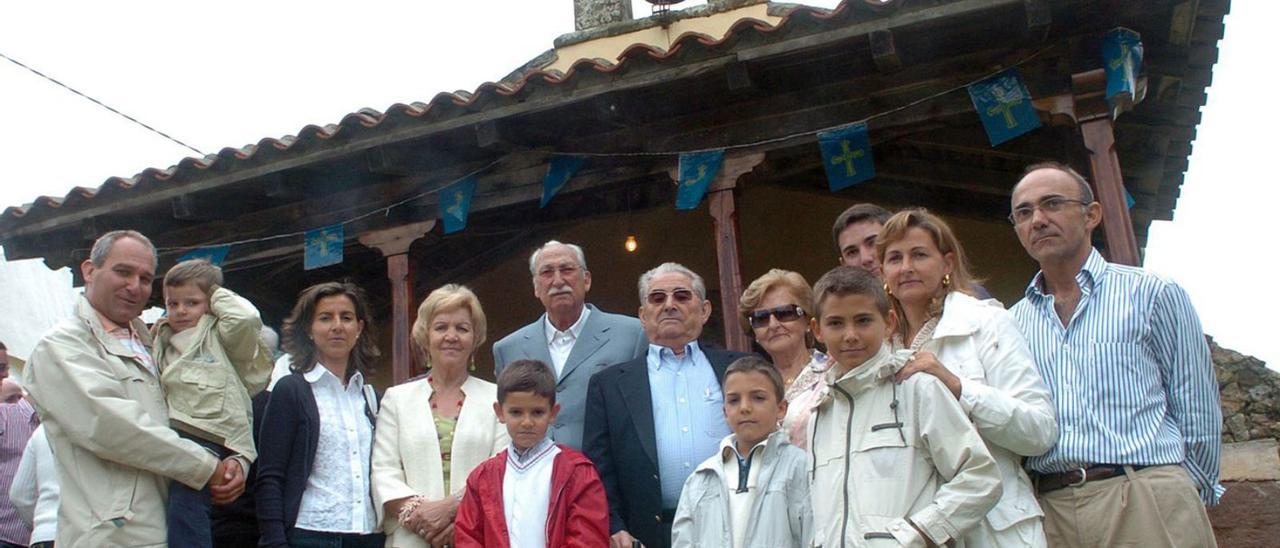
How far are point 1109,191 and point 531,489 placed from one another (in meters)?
3.46

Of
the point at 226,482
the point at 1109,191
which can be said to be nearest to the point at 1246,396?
the point at 1109,191

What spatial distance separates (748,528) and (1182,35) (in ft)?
13.1

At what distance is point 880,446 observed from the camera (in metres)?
3.11

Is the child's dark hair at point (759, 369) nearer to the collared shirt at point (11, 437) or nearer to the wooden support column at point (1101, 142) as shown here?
the wooden support column at point (1101, 142)

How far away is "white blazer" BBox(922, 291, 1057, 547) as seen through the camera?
306 cm

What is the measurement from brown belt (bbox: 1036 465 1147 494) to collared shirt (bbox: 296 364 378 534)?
2358mm

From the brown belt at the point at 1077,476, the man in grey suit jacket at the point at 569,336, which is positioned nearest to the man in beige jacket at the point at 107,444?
the man in grey suit jacket at the point at 569,336

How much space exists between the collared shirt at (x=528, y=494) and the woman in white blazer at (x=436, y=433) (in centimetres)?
28

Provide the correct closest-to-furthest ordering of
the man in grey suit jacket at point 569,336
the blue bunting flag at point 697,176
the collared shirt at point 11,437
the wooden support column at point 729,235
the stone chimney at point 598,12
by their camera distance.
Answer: the man in grey suit jacket at point 569,336, the collared shirt at point 11,437, the wooden support column at point 729,235, the blue bunting flag at point 697,176, the stone chimney at point 598,12

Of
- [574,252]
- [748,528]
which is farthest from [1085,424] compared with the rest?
[574,252]

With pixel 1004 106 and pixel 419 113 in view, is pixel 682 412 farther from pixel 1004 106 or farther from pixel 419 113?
pixel 419 113

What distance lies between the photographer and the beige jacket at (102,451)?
3734mm

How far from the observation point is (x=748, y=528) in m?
3.52

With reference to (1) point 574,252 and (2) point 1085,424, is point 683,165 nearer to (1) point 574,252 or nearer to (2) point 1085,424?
(1) point 574,252
